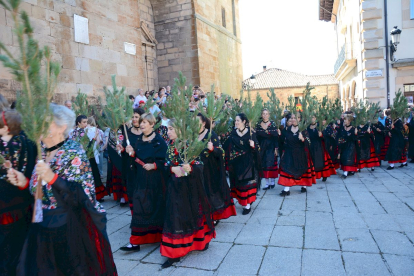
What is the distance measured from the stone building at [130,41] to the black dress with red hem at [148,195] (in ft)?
15.6

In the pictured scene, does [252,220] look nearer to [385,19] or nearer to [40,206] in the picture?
[40,206]

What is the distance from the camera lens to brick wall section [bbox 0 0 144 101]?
27.7 ft

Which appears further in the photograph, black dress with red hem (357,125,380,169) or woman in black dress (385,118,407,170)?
woman in black dress (385,118,407,170)

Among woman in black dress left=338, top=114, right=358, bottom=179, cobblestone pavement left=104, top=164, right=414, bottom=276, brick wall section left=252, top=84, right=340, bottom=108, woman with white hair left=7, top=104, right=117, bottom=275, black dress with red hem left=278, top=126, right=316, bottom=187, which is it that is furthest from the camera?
brick wall section left=252, top=84, right=340, bottom=108

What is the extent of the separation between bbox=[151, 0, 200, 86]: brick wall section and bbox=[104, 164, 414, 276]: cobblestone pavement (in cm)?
915

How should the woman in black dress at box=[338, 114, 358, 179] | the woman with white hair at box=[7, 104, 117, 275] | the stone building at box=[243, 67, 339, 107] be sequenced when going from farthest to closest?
1. the stone building at box=[243, 67, 339, 107]
2. the woman in black dress at box=[338, 114, 358, 179]
3. the woman with white hair at box=[7, 104, 117, 275]

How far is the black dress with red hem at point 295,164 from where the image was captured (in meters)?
6.65

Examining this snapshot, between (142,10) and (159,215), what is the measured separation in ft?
39.6

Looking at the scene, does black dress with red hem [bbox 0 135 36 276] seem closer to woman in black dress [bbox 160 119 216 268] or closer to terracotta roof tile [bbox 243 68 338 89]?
woman in black dress [bbox 160 119 216 268]

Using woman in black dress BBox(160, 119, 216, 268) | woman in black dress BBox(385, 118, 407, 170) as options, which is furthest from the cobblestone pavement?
woman in black dress BBox(385, 118, 407, 170)

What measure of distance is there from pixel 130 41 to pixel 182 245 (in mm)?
10094

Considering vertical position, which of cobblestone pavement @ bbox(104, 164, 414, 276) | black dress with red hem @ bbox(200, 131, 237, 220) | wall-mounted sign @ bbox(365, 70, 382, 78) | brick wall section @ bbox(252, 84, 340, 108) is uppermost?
brick wall section @ bbox(252, 84, 340, 108)

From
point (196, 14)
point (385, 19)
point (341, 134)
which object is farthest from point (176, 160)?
point (385, 19)

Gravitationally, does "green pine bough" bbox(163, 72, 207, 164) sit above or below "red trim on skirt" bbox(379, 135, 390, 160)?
above
